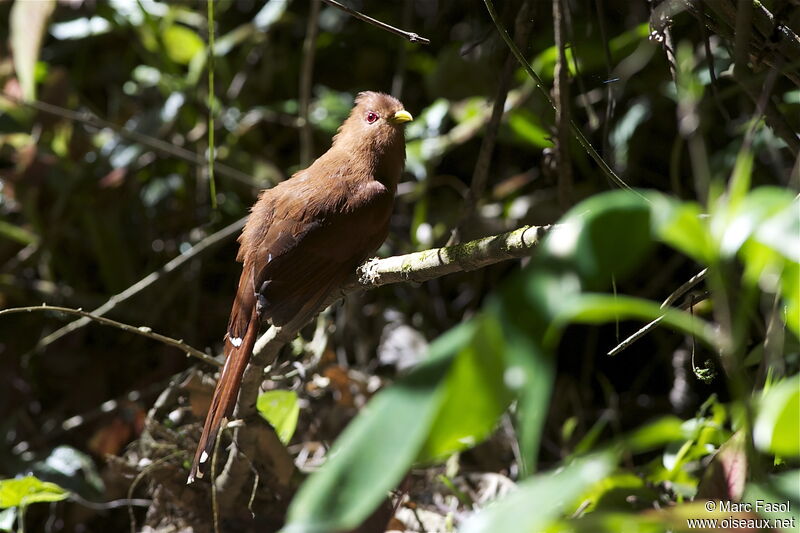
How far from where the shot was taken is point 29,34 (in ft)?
11.1

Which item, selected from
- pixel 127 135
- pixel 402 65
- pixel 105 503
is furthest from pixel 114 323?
pixel 402 65

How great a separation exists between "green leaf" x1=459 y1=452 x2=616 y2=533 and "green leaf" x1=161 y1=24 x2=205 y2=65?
3404 mm

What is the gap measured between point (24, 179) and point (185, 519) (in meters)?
1.82

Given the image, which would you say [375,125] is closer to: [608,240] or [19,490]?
[19,490]

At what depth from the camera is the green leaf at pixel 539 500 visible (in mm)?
740

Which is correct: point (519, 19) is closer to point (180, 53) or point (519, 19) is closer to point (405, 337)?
point (405, 337)

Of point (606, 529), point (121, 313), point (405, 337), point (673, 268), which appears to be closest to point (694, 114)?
point (606, 529)

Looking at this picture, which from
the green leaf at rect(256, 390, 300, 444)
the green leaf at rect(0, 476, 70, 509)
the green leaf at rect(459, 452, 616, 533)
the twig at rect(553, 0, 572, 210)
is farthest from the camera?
the green leaf at rect(256, 390, 300, 444)

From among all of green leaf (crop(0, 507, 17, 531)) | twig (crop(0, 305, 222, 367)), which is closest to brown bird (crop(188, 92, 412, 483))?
twig (crop(0, 305, 222, 367))

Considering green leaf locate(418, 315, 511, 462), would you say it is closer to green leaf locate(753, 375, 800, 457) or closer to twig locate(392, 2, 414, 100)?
green leaf locate(753, 375, 800, 457)

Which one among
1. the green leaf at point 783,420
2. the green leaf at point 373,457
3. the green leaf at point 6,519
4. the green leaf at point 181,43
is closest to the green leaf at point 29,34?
the green leaf at point 181,43

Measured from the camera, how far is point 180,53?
3943mm

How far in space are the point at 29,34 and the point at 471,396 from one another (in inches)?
124

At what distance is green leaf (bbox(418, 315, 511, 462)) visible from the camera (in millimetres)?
802
